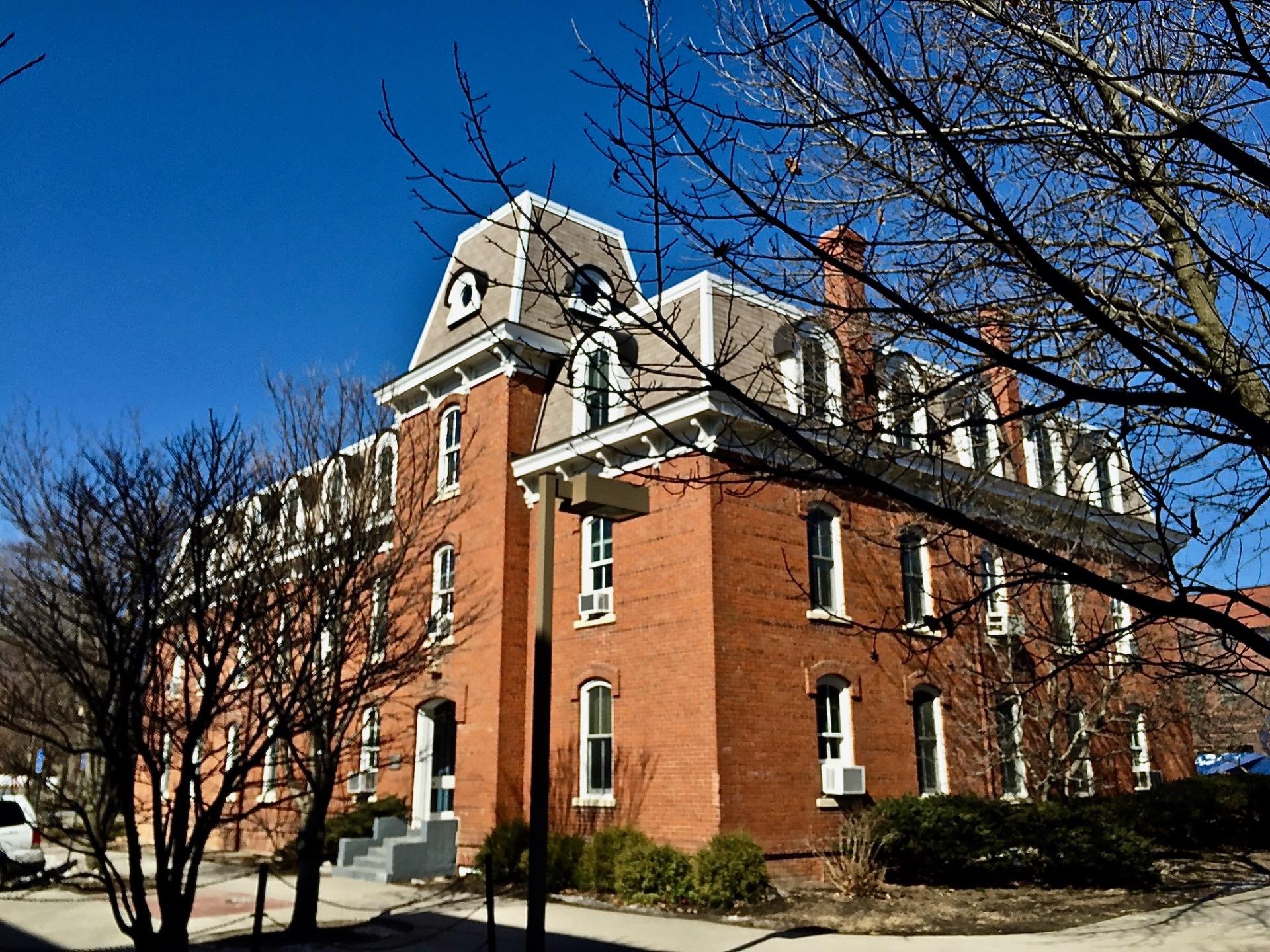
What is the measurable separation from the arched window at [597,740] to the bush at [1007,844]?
4620 mm

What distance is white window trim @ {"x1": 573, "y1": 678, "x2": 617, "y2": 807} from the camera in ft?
56.7

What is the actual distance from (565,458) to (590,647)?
3.56 metres

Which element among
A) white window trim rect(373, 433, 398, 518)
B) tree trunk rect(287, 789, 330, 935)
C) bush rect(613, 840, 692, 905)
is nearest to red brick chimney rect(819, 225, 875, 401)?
white window trim rect(373, 433, 398, 518)

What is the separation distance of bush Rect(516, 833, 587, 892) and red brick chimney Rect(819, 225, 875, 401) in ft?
35.9

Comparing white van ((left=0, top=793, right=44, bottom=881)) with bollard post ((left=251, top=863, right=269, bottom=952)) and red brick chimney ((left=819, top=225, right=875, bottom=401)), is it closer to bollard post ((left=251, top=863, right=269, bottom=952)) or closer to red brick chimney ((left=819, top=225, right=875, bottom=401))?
bollard post ((left=251, top=863, right=269, bottom=952))

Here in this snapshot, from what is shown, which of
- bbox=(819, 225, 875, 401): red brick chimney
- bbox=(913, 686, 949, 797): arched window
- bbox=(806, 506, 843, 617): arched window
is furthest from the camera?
bbox=(913, 686, 949, 797): arched window

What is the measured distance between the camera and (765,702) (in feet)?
54.5

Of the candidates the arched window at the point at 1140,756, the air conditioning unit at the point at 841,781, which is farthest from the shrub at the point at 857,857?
the arched window at the point at 1140,756

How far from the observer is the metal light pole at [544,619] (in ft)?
25.5

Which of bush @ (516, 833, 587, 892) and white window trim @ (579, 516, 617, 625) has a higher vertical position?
white window trim @ (579, 516, 617, 625)

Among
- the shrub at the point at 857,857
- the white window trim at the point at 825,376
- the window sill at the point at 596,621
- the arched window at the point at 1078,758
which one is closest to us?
the white window trim at the point at 825,376

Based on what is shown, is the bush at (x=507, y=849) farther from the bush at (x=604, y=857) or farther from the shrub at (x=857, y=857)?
the shrub at (x=857, y=857)

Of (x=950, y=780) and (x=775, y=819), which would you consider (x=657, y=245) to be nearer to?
(x=775, y=819)

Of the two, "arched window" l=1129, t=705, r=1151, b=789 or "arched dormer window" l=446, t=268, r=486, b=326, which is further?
"arched window" l=1129, t=705, r=1151, b=789
